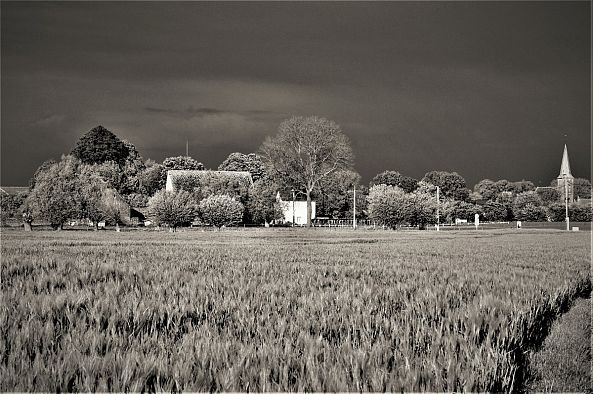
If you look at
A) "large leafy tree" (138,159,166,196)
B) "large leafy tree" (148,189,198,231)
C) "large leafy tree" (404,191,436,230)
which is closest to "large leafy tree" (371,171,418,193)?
"large leafy tree" (404,191,436,230)

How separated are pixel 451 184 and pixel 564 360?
132m

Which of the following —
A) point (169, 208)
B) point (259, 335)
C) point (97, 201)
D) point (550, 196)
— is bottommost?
point (259, 335)

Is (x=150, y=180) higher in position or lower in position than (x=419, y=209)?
higher

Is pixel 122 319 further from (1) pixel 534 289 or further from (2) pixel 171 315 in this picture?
(1) pixel 534 289

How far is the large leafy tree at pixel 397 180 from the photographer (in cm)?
13225

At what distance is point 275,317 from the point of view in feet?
22.9

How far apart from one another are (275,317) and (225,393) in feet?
10.8

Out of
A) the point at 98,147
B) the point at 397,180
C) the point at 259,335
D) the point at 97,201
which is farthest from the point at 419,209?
the point at 259,335

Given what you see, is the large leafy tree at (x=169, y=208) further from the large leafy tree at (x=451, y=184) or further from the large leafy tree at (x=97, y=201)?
the large leafy tree at (x=451, y=184)

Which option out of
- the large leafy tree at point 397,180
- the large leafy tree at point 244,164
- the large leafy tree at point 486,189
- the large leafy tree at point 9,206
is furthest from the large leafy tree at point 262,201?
the large leafy tree at point 486,189

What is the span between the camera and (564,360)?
688cm

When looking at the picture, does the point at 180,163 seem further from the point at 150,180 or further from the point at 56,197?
the point at 56,197

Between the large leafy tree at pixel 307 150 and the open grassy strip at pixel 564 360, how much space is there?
61220mm

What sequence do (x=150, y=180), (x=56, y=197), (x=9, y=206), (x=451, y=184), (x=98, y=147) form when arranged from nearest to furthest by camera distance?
(x=56, y=197), (x=9, y=206), (x=98, y=147), (x=150, y=180), (x=451, y=184)
